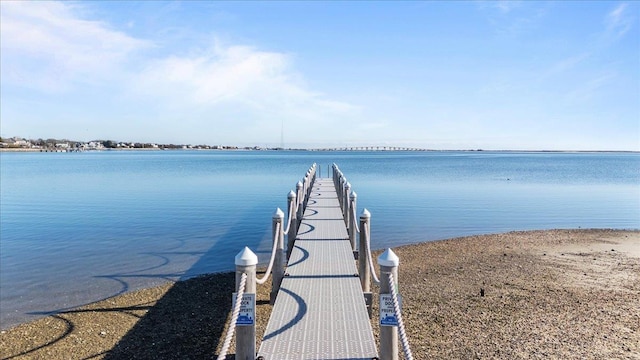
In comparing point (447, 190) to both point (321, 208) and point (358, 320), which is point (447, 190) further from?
point (358, 320)

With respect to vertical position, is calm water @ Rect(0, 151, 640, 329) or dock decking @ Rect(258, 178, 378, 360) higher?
dock decking @ Rect(258, 178, 378, 360)

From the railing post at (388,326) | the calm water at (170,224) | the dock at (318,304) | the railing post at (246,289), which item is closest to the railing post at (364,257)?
the dock at (318,304)

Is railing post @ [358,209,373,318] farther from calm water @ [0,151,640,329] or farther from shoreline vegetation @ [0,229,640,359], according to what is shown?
calm water @ [0,151,640,329]

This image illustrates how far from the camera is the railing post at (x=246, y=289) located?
485 cm

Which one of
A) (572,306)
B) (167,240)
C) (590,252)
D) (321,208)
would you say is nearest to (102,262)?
(167,240)

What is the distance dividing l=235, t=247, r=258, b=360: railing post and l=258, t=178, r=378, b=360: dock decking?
37cm

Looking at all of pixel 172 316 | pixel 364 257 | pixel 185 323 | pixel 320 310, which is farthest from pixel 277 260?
pixel 172 316

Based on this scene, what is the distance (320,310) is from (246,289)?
2102 millimetres

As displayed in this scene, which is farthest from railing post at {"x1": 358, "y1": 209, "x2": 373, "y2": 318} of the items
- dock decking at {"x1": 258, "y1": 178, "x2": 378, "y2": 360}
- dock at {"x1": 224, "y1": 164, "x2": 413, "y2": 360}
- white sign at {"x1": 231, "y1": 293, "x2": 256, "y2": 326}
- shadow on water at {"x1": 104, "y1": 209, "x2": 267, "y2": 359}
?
white sign at {"x1": 231, "y1": 293, "x2": 256, "y2": 326}

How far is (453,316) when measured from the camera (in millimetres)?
8641

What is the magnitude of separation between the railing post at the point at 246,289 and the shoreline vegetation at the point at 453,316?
255cm

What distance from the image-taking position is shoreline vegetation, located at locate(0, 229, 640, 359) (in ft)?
24.2

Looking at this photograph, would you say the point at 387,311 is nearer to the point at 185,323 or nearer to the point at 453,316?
the point at 453,316

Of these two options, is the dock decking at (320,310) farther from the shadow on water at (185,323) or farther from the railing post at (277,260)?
the shadow on water at (185,323)
